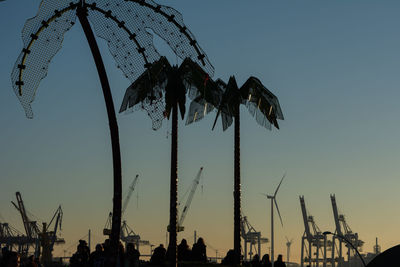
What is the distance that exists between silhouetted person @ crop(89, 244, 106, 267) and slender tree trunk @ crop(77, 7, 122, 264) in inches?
152

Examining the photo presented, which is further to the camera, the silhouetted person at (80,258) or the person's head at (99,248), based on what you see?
the silhouetted person at (80,258)

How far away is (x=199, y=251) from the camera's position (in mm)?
39719

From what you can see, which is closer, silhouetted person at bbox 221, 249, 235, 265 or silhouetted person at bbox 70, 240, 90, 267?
silhouetted person at bbox 70, 240, 90, 267

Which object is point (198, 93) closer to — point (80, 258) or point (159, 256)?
point (159, 256)

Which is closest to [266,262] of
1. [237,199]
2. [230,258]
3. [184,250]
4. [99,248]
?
[184,250]

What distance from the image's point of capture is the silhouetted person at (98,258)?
2734 cm

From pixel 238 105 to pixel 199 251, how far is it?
11652 mm

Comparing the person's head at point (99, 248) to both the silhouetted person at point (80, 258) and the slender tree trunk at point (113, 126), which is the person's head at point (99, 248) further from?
the slender tree trunk at point (113, 126)

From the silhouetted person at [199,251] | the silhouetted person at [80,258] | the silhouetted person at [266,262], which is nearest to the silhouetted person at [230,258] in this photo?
the silhouetted person at [199,251]

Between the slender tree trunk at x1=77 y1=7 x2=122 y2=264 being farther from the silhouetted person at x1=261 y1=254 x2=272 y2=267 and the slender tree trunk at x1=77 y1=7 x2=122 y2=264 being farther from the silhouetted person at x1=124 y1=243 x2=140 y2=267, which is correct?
the silhouetted person at x1=261 y1=254 x2=272 y2=267

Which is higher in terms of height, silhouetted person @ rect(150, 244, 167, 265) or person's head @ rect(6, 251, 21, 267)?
silhouetted person @ rect(150, 244, 167, 265)

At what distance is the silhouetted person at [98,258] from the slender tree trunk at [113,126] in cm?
386

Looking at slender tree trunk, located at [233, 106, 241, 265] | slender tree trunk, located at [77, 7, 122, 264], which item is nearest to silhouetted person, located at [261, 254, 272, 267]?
slender tree trunk, located at [233, 106, 241, 265]

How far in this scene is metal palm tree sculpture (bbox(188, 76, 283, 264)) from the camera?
47.3 m
